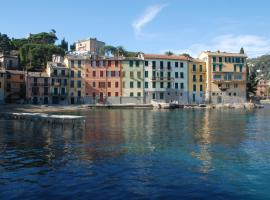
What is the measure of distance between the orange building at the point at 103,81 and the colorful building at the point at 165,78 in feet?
30.6

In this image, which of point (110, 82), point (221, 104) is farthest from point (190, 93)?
point (110, 82)

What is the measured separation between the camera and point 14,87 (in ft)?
323

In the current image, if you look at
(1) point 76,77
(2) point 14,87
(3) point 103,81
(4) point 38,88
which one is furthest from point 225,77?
(2) point 14,87

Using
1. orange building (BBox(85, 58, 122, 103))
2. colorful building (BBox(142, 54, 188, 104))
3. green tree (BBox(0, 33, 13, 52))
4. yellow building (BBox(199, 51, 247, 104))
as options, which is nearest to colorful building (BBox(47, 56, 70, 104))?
orange building (BBox(85, 58, 122, 103))

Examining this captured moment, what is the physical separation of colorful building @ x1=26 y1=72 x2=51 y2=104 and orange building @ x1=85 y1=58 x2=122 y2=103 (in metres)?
12.3

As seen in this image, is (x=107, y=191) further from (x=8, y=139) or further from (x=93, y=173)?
(x=8, y=139)

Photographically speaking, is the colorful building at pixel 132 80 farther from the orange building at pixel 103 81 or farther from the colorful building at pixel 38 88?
the colorful building at pixel 38 88

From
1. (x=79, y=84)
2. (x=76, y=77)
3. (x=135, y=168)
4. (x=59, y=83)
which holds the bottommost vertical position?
(x=135, y=168)

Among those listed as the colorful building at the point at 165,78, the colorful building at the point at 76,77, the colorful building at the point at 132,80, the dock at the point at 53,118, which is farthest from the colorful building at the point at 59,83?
the dock at the point at 53,118

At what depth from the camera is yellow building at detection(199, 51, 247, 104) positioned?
110 meters

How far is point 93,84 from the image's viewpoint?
4168 inches

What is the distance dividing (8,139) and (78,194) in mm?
21906

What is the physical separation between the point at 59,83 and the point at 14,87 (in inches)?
512

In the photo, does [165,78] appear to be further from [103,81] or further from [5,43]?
[5,43]
